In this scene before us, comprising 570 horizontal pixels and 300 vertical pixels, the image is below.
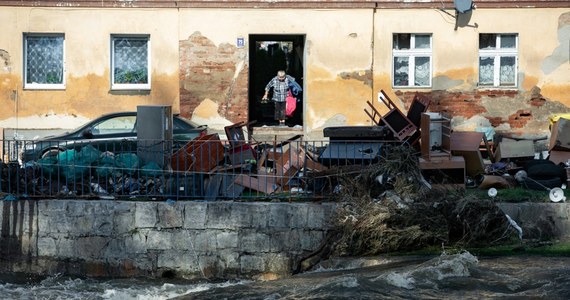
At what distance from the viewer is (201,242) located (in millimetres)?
14492

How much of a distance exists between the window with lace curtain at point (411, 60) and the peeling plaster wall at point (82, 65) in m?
5.43

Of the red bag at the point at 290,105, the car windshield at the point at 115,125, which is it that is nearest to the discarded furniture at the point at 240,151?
the car windshield at the point at 115,125

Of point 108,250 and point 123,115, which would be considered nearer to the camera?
point 108,250

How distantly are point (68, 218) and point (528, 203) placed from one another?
6.73m

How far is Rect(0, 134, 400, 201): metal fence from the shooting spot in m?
15.0

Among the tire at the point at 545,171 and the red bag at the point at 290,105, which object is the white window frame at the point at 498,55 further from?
the tire at the point at 545,171

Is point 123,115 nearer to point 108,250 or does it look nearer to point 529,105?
point 108,250

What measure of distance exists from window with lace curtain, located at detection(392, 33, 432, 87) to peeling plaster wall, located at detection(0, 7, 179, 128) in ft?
17.8

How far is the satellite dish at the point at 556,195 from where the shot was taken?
47.5ft

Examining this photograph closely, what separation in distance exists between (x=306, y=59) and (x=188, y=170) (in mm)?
9786

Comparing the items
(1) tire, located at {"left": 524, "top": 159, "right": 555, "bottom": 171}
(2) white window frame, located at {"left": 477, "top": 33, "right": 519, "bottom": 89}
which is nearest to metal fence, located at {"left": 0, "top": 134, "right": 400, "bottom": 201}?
(1) tire, located at {"left": 524, "top": 159, "right": 555, "bottom": 171}

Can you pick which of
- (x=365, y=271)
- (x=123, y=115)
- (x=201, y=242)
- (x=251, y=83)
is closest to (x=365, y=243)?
(x=365, y=271)

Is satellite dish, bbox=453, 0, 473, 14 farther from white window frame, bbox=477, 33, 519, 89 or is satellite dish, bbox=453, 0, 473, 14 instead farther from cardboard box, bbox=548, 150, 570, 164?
cardboard box, bbox=548, 150, 570, 164

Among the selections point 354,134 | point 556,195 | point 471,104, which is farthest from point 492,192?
point 471,104
